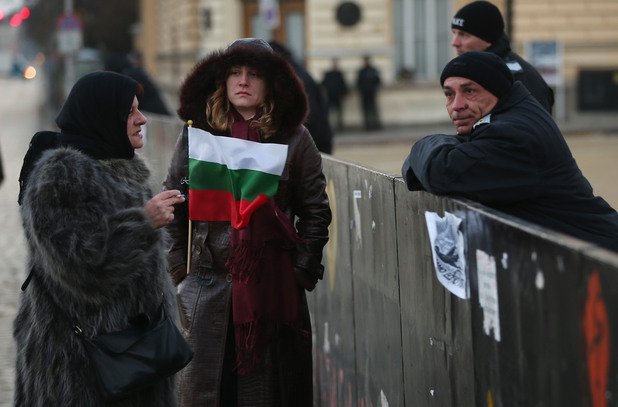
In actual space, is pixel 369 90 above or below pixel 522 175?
below

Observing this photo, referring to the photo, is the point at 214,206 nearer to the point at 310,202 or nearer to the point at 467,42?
the point at 310,202

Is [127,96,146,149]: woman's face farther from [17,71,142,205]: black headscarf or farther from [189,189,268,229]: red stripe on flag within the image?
[189,189,268,229]: red stripe on flag

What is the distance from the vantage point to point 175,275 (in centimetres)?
522

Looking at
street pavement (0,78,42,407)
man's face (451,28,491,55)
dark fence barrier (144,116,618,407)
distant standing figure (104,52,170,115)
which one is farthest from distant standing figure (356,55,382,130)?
dark fence barrier (144,116,618,407)

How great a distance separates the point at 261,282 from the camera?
4.91 metres

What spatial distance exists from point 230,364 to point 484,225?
165 centimetres

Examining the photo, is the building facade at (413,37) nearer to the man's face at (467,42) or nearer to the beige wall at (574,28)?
the beige wall at (574,28)

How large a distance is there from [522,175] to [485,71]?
0.56m

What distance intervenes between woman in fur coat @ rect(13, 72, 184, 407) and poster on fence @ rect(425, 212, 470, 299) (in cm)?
90

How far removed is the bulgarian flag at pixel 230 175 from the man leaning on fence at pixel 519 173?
0.62 meters

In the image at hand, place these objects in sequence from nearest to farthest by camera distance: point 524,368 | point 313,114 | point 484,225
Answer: point 524,368, point 484,225, point 313,114

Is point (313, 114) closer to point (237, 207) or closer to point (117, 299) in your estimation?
point (237, 207)

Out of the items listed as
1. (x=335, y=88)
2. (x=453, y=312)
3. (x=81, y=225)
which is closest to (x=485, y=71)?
(x=453, y=312)

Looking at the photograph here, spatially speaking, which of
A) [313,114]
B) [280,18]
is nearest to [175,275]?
[313,114]
